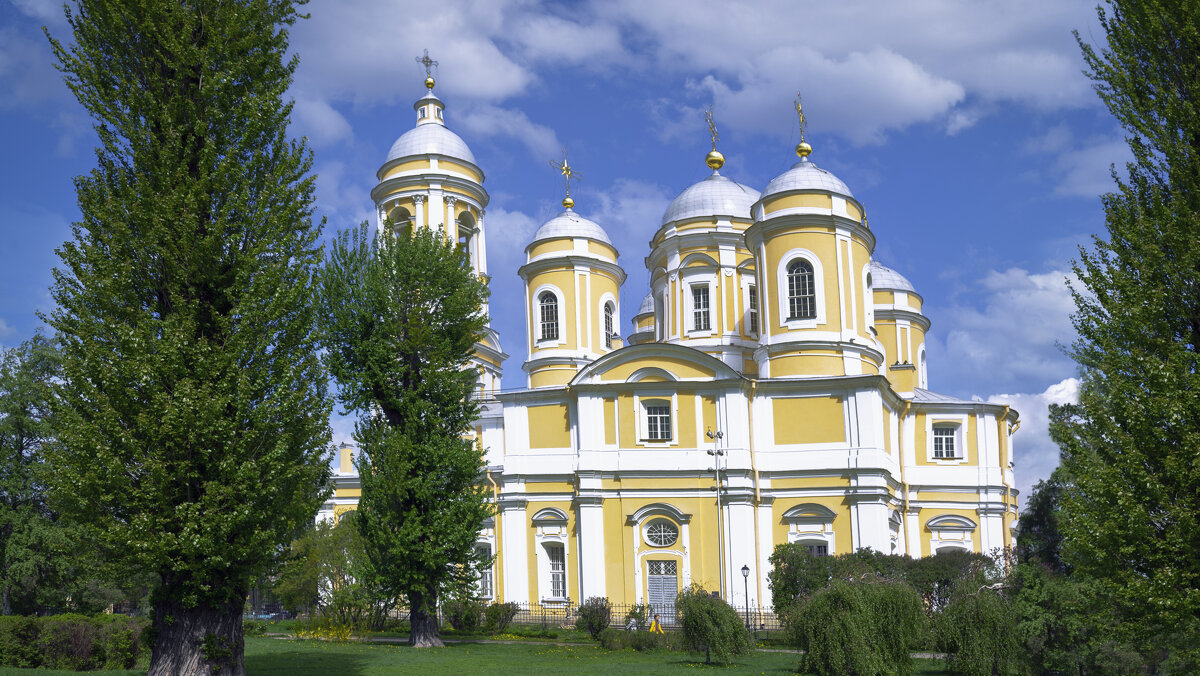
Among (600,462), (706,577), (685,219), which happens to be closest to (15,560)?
(600,462)

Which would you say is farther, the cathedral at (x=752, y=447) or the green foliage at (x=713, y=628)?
the cathedral at (x=752, y=447)

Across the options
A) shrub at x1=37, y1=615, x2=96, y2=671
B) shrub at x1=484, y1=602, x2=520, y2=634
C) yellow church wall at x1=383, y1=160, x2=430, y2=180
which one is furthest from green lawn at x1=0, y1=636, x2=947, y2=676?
yellow church wall at x1=383, y1=160, x2=430, y2=180

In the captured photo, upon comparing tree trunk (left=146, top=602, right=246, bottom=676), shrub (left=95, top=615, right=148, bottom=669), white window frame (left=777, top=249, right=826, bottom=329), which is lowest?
shrub (left=95, top=615, right=148, bottom=669)

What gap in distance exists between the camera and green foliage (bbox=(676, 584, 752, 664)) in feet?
72.3

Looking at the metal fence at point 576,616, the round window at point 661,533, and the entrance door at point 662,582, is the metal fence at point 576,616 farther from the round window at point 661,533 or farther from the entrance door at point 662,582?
the round window at point 661,533

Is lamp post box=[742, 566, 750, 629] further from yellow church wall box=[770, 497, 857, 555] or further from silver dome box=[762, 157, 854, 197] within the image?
silver dome box=[762, 157, 854, 197]

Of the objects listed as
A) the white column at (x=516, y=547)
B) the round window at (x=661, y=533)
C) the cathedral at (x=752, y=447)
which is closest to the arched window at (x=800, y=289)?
the cathedral at (x=752, y=447)

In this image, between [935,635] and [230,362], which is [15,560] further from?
[935,635]

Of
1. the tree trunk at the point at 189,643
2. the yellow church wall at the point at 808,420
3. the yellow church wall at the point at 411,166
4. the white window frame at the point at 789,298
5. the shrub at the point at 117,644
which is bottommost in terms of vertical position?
the shrub at the point at 117,644

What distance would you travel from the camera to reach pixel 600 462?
119 ft

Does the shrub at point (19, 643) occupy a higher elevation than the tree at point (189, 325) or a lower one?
lower

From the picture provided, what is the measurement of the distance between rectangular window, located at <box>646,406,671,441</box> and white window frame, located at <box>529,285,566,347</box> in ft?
27.7

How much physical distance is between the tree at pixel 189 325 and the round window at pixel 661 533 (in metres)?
20.4

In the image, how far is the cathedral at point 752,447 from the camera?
35.3 metres
